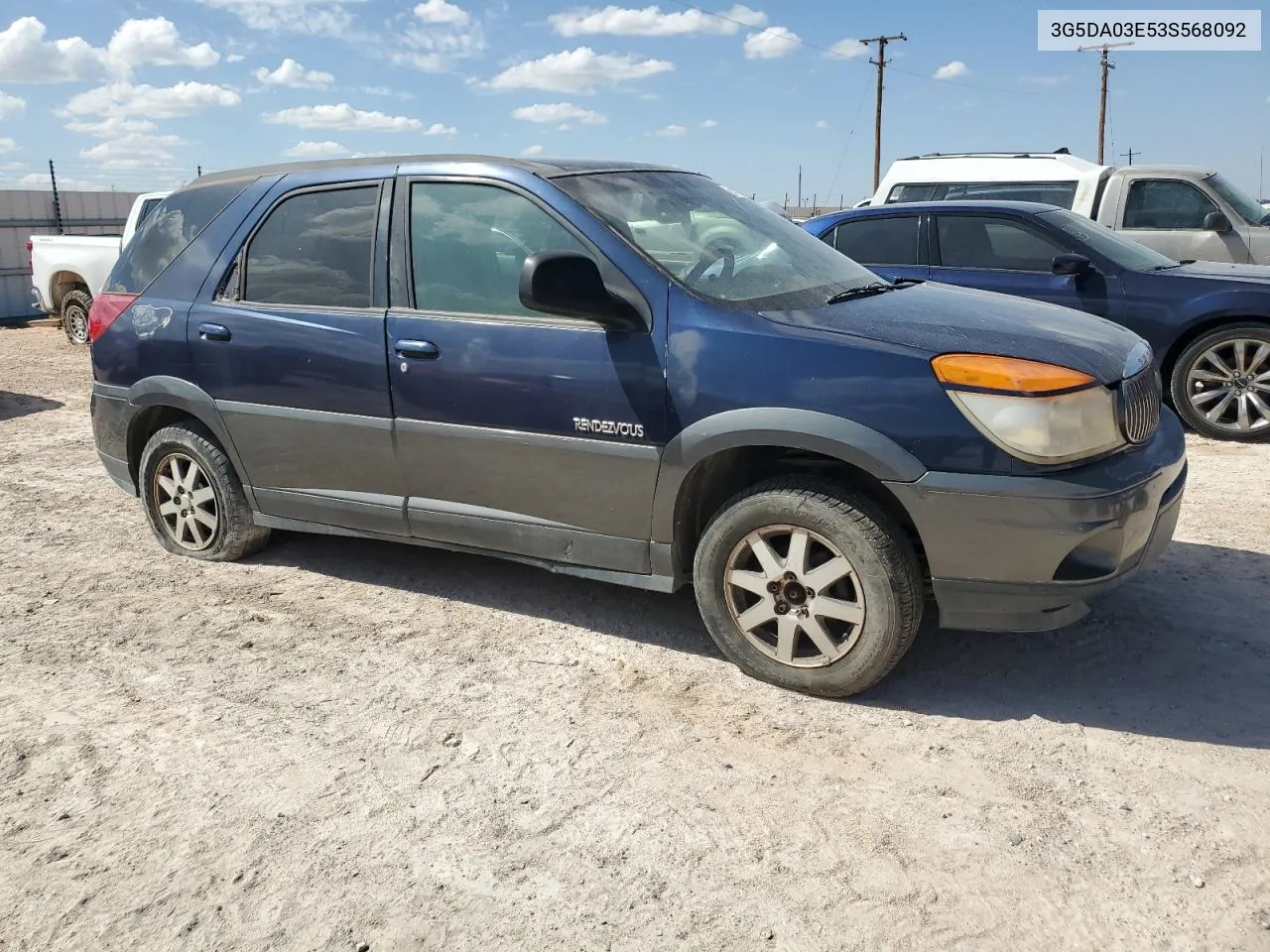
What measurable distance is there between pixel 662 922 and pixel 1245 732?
2.01 m

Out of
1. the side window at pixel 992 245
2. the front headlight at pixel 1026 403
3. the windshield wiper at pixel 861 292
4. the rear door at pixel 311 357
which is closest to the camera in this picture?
the front headlight at pixel 1026 403

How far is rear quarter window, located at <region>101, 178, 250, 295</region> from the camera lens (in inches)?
191

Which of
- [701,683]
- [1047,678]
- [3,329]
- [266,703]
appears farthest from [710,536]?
[3,329]

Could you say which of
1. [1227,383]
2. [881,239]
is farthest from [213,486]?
[1227,383]

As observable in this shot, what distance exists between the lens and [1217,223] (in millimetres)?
9836

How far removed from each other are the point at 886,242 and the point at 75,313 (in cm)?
1101

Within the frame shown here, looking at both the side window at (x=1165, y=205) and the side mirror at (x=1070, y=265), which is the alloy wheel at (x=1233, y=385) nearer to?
the side mirror at (x=1070, y=265)

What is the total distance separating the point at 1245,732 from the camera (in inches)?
130

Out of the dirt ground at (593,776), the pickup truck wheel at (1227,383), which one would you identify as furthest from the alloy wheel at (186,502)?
the pickup truck wheel at (1227,383)

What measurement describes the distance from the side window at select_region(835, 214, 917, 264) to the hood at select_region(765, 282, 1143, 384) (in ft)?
13.6

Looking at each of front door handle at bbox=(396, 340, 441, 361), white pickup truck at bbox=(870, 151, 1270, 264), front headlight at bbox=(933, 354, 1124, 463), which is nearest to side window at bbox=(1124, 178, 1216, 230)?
white pickup truck at bbox=(870, 151, 1270, 264)

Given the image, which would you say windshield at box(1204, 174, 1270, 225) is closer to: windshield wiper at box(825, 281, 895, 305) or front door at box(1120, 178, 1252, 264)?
front door at box(1120, 178, 1252, 264)

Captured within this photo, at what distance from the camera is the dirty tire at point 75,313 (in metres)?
14.0

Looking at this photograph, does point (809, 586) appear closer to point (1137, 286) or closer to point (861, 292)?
point (861, 292)
